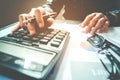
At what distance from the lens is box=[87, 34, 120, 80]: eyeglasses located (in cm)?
39

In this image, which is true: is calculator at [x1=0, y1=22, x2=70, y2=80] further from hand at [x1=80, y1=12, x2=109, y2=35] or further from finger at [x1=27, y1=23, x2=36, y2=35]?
hand at [x1=80, y1=12, x2=109, y2=35]

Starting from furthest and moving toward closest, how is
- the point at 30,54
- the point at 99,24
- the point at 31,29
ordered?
the point at 99,24
the point at 31,29
the point at 30,54

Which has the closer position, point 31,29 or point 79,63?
point 79,63

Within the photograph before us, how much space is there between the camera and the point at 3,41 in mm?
456

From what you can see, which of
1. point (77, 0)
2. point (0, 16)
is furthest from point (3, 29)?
point (77, 0)

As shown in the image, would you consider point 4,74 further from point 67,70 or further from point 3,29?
point 3,29

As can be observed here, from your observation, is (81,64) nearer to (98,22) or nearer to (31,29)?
(31,29)

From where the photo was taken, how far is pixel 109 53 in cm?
49

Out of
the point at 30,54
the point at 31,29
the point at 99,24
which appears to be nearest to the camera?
the point at 30,54

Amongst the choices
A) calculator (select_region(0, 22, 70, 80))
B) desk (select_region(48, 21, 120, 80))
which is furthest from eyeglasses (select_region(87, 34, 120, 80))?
calculator (select_region(0, 22, 70, 80))

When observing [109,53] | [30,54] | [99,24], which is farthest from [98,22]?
[30,54]

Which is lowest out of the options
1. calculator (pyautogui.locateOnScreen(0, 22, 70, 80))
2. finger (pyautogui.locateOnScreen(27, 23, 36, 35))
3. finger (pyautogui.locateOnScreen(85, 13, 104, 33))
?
finger (pyautogui.locateOnScreen(85, 13, 104, 33))

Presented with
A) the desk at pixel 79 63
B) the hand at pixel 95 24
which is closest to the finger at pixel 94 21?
the hand at pixel 95 24

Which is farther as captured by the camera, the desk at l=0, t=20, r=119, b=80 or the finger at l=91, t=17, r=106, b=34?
the finger at l=91, t=17, r=106, b=34
